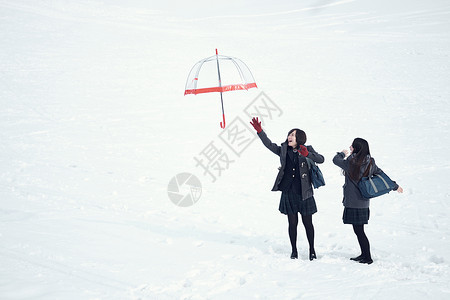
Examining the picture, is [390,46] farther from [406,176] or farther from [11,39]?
[11,39]

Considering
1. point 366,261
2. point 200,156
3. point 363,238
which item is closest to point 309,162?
point 363,238

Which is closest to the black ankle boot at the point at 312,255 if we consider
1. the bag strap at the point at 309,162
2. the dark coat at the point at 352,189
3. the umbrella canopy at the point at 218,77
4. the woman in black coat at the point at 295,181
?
the woman in black coat at the point at 295,181

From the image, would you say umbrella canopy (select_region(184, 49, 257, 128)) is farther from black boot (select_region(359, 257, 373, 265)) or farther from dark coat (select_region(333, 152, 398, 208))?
black boot (select_region(359, 257, 373, 265))

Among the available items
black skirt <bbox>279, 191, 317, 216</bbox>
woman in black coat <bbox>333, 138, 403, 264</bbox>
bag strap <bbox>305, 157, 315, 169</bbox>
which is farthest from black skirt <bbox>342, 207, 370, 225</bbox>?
bag strap <bbox>305, 157, 315, 169</bbox>

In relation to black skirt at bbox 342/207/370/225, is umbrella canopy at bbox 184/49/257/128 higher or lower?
higher

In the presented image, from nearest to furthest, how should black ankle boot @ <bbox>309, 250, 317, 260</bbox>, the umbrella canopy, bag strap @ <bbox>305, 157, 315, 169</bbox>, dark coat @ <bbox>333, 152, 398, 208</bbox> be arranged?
dark coat @ <bbox>333, 152, 398, 208</bbox>, bag strap @ <bbox>305, 157, 315, 169</bbox>, black ankle boot @ <bbox>309, 250, 317, 260</bbox>, the umbrella canopy

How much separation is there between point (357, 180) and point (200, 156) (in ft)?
18.9

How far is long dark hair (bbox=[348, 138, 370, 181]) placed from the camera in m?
4.30

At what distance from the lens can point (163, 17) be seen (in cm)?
2833

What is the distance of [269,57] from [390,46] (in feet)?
19.8

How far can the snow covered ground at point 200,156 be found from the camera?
431 centimetres

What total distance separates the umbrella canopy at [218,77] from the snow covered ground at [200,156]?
2091 mm

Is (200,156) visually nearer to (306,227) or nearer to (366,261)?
(306,227)

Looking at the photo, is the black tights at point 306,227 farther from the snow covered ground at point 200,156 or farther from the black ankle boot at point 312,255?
the snow covered ground at point 200,156
